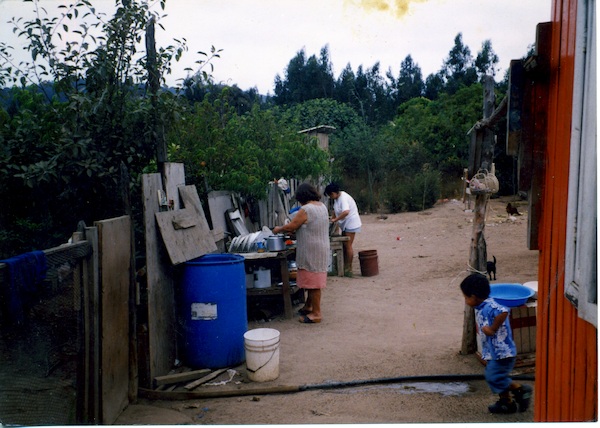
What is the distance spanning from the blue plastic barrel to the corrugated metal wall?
3.05 meters

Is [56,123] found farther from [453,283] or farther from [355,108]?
[355,108]

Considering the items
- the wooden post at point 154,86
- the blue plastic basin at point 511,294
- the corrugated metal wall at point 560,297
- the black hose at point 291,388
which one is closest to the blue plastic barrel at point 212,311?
the black hose at point 291,388

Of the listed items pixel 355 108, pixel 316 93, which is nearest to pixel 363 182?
pixel 316 93

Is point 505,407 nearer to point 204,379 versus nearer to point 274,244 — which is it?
point 204,379

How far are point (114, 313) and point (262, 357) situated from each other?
1532 mm

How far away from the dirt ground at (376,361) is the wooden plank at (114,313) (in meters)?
0.27

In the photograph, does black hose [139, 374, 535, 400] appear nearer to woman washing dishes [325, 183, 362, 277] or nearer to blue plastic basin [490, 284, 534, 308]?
blue plastic basin [490, 284, 534, 308]

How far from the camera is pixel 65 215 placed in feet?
17.1

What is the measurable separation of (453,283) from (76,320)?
6916 millimetres

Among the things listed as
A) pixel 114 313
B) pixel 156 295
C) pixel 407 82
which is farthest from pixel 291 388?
Answer: pixel 407 82

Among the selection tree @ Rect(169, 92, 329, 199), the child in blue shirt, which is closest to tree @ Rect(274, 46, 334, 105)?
tree @ Rect(169, 92, 329, 199)

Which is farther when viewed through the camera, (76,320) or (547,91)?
(76,320)

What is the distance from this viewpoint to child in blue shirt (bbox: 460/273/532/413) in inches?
164

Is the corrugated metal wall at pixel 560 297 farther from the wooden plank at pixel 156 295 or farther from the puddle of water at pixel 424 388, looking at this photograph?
the wooden plank at pixel 156 295
